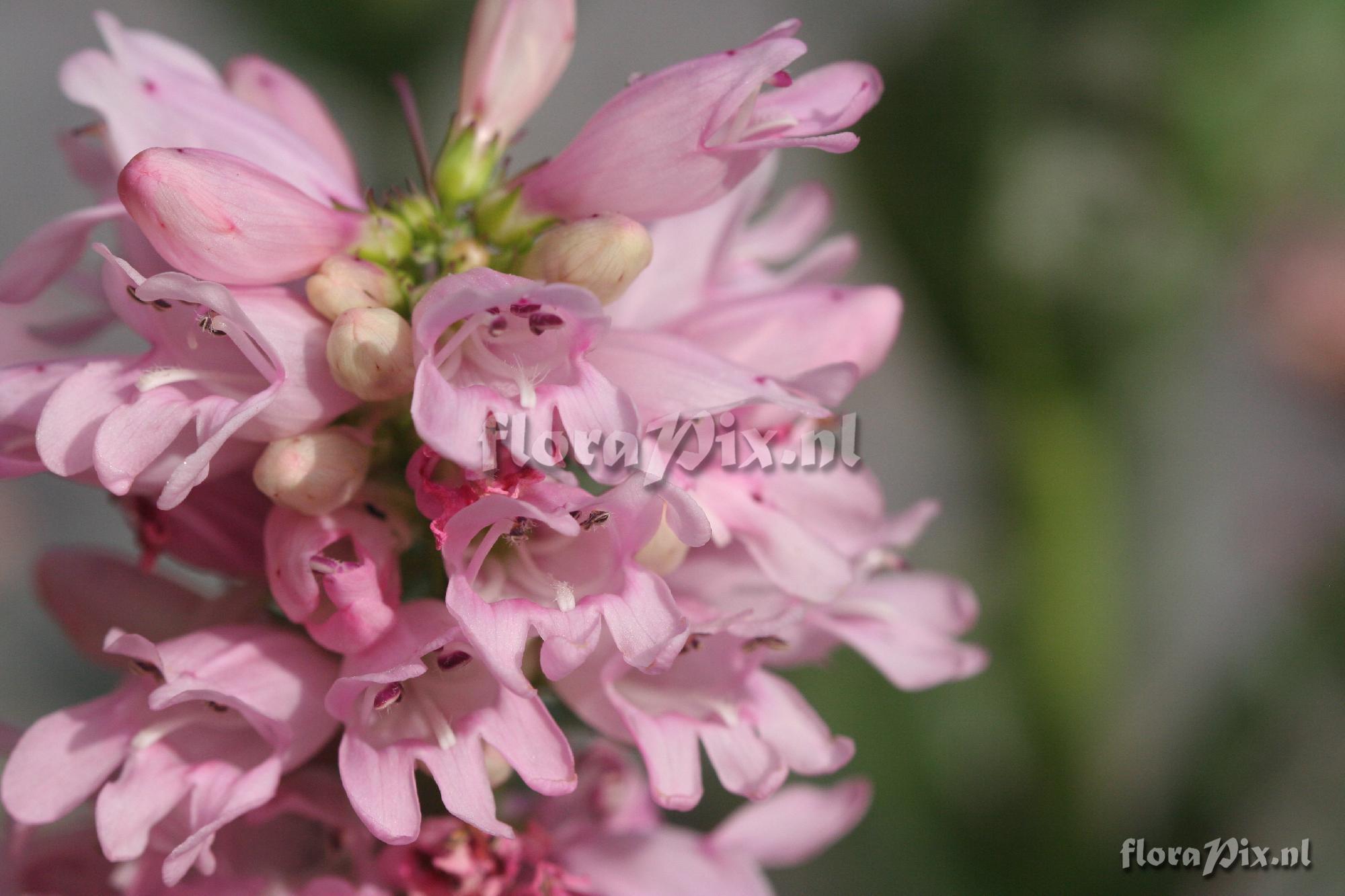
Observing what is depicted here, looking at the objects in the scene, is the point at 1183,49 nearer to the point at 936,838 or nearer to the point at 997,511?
the point at 997,511

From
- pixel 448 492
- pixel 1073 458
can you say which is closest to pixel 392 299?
pixel 448 492

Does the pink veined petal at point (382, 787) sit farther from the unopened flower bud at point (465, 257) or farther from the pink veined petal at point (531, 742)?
the unopened flower bud at point (465, 257)

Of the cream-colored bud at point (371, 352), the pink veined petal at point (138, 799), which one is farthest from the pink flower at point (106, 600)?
the cream-colored bud at point (371, 352)

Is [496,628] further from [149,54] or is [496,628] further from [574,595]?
[149,54]

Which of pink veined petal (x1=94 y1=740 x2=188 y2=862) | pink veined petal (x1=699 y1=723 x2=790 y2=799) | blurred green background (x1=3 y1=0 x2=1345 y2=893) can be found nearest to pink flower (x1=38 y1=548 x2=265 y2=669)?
pink veined petal (x1=94 y1=740 x2=188 y2=862)

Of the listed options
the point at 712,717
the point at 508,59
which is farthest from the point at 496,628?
the point at 508,59

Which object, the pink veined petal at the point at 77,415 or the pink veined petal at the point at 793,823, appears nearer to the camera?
the pink veined petal at the point at 77,415
